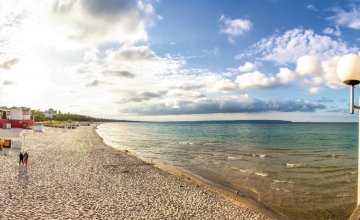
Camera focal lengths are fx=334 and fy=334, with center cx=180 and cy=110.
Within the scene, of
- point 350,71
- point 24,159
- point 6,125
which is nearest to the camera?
point 350,71

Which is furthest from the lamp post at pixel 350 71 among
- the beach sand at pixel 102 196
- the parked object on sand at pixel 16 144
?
the parked object on sand at pixel 16 144

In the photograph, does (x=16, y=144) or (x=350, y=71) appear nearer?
(x=350, y=71)

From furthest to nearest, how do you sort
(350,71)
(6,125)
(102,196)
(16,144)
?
(6,125), (16,144), (102,196), (350,71)

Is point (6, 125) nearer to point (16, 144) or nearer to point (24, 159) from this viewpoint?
point (16, 144)

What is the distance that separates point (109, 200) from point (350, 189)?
17117mm

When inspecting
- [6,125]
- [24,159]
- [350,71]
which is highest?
[350,71]

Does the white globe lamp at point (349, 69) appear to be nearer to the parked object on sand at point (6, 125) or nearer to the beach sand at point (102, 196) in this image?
the beach sand at point (102, 196)

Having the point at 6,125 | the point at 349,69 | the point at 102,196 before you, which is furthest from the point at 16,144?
the point at 6,125

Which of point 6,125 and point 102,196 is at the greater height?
point 6,125

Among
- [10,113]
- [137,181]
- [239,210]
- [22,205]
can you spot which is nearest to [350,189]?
[239,210]

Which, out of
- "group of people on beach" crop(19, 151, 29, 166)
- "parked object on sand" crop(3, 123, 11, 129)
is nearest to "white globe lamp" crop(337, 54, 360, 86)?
"group of people on beach" crop(19, 151, 29, 166)

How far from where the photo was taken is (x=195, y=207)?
56.1 feet

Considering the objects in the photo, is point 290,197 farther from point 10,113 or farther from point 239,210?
point 10,113

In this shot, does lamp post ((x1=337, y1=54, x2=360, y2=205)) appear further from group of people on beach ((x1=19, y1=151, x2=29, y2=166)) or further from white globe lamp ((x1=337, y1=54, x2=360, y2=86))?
group of people on beach ((x1=19, y1=151, x2=29, y2=166))
